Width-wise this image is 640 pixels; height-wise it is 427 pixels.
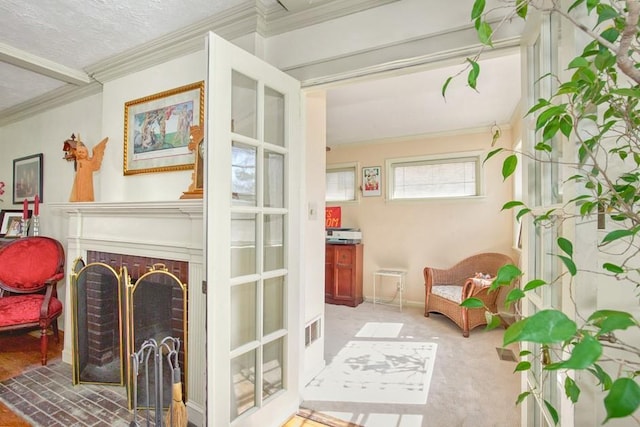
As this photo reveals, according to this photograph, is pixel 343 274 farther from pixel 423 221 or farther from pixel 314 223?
pixel 314 223

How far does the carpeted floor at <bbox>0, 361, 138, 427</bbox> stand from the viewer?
76.9 inches

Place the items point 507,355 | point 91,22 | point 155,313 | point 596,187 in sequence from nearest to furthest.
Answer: point 596,187 → point 91,22 → point 155,313 → point 507,355

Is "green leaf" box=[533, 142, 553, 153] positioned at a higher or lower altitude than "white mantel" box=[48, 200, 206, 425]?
higher

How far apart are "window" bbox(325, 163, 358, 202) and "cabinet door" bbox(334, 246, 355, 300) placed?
92cm

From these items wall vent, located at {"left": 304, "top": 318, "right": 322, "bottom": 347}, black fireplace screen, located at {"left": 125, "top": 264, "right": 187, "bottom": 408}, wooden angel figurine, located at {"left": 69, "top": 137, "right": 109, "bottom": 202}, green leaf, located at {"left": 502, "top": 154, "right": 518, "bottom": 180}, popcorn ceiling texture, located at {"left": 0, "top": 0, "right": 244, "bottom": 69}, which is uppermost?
popcorn ceiling texture, located at {"left": 0, "top": 0, "right": 244, "bottom": 69}

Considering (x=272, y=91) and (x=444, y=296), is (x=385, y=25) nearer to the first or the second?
(x=272, y=91)

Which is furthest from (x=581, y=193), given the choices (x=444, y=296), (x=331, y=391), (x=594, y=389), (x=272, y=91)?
(x=444, y=296)

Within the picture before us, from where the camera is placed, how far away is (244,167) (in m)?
1.70

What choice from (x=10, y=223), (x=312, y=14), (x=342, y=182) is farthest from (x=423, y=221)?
(x=10, y=223)

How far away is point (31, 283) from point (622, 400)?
3940 millimetres

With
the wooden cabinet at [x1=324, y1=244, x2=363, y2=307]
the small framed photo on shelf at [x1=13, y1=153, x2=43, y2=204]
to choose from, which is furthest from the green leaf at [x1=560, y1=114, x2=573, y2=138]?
the small framed photo on shelf at [x1=13, y1=153, x2=43, y2=204]

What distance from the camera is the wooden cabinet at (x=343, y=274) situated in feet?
15.1

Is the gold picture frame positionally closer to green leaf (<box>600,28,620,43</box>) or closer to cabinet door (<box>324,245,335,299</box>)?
green leaf (<box>600,28,620,43</box>)

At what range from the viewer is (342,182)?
5254 millimetres
